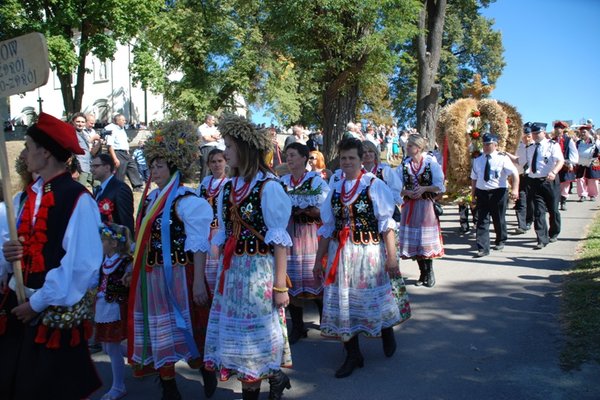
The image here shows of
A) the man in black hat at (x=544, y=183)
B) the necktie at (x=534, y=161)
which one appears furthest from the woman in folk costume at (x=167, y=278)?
the necktie at (x=534, y=161)

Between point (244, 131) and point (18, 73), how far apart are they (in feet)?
4.77

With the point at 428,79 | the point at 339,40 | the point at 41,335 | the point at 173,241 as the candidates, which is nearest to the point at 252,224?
the point at 173,241

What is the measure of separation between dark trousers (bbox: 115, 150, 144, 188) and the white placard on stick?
8959mm

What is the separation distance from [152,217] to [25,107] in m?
58.0

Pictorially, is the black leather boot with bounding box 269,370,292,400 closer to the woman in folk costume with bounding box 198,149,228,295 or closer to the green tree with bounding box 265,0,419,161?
the woman in folk costume with bounding box 198,149,228,295

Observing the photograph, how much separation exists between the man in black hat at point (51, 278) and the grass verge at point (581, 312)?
13.2ft

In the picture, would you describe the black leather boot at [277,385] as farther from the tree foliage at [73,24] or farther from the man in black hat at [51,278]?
the tree foliage at [73,24]

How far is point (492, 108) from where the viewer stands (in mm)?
10477

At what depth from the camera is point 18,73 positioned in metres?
3.06

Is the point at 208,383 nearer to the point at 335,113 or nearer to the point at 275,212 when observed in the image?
the point at 275,212

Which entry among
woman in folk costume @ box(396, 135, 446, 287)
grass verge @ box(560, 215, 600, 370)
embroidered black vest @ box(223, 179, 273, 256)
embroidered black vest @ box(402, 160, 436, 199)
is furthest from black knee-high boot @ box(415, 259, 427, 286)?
embroidered black vest @ box(223, 179, 273, 256)

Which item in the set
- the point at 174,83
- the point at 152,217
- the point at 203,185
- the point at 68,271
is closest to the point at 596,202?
the point at 203,185

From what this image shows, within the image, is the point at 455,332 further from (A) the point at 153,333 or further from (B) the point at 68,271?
(B) the point at 68,271

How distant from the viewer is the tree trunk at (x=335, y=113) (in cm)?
1472
